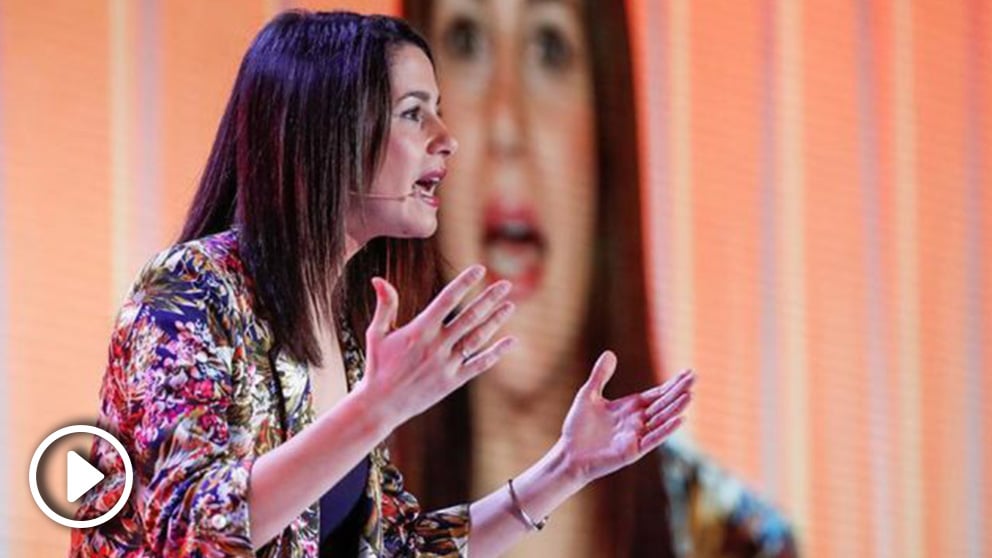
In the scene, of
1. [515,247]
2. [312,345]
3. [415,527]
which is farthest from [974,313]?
[312,345]

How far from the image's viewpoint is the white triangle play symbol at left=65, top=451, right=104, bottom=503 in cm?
155

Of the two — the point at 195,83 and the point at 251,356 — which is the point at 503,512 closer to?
the point at 251,356

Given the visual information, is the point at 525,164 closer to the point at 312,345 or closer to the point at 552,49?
the point at 552,49

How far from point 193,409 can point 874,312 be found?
4.30 feet

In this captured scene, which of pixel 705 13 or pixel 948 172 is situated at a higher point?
pixel 705 13

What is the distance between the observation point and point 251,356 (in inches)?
58.1

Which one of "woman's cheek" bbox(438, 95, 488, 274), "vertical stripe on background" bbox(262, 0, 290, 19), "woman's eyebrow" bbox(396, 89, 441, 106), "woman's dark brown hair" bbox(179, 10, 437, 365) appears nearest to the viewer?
"woman's dark brown hair" bbox(179, 10, 437, 365)

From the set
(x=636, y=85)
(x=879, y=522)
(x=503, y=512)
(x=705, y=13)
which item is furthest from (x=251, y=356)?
(x=879, y=522)

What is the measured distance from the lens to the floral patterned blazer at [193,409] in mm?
1374

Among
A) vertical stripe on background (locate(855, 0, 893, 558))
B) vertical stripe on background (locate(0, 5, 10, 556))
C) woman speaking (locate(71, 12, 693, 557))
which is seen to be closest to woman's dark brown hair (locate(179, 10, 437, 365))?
woman speaking (locate(71, 12, 693, 557))

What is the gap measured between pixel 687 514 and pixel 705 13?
63 cm

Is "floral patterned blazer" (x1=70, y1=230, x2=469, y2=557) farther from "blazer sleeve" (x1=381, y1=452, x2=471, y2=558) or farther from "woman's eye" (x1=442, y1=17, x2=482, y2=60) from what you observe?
"woman's eye" (x1=442, y1=17, x2=482, y2=60)

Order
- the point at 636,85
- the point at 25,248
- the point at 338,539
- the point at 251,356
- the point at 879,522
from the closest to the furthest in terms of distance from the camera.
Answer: the point at 251,356 < the point at 338,539 < the point at 25,248 < the point at 636,85 < the point at 879,522

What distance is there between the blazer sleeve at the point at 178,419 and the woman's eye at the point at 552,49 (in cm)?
87
